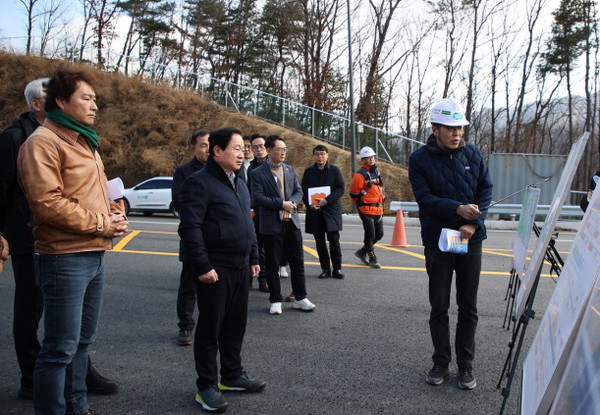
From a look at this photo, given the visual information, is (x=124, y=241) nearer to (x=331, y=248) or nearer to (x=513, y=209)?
(x=331, y=248)

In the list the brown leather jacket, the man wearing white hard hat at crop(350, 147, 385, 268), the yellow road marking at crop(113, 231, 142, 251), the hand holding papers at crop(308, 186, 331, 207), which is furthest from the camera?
the yellow road marking at crop(113, 231, 142, 251)

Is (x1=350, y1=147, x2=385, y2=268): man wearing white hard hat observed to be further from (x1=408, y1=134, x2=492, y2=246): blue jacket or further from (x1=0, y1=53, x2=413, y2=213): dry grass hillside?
(x1=0, y1=53, x2=413, y2=213): dry grass hillside

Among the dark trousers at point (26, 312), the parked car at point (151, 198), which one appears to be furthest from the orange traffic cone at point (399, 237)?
the parked car at point (151, 198)

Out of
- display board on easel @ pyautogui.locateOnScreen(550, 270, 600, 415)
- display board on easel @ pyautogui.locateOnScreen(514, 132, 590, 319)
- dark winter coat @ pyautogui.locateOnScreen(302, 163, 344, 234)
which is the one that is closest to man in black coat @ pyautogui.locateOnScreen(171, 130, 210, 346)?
dark winter coat @ pyautogui.locateOnScreen(302, 163, 344, 234)

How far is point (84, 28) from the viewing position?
4088cm

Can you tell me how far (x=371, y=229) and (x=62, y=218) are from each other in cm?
629

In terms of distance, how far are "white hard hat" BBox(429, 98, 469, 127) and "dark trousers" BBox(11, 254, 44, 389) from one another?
3.13 meters

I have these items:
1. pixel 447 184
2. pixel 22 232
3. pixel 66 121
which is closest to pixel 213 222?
pixel 66 121

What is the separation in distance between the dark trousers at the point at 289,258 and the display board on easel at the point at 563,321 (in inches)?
144

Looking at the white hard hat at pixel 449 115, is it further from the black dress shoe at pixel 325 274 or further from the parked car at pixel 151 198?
the parked car at pixel 151 198

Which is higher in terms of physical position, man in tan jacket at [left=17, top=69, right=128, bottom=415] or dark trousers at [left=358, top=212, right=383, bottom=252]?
man in tan jacket at [left=17, top=69, right=128, bottom=415]

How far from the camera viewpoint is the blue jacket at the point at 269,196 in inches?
229

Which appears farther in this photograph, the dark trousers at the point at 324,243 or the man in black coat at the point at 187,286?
the dark trousers at the point at 324,243

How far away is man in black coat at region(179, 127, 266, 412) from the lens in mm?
3516
